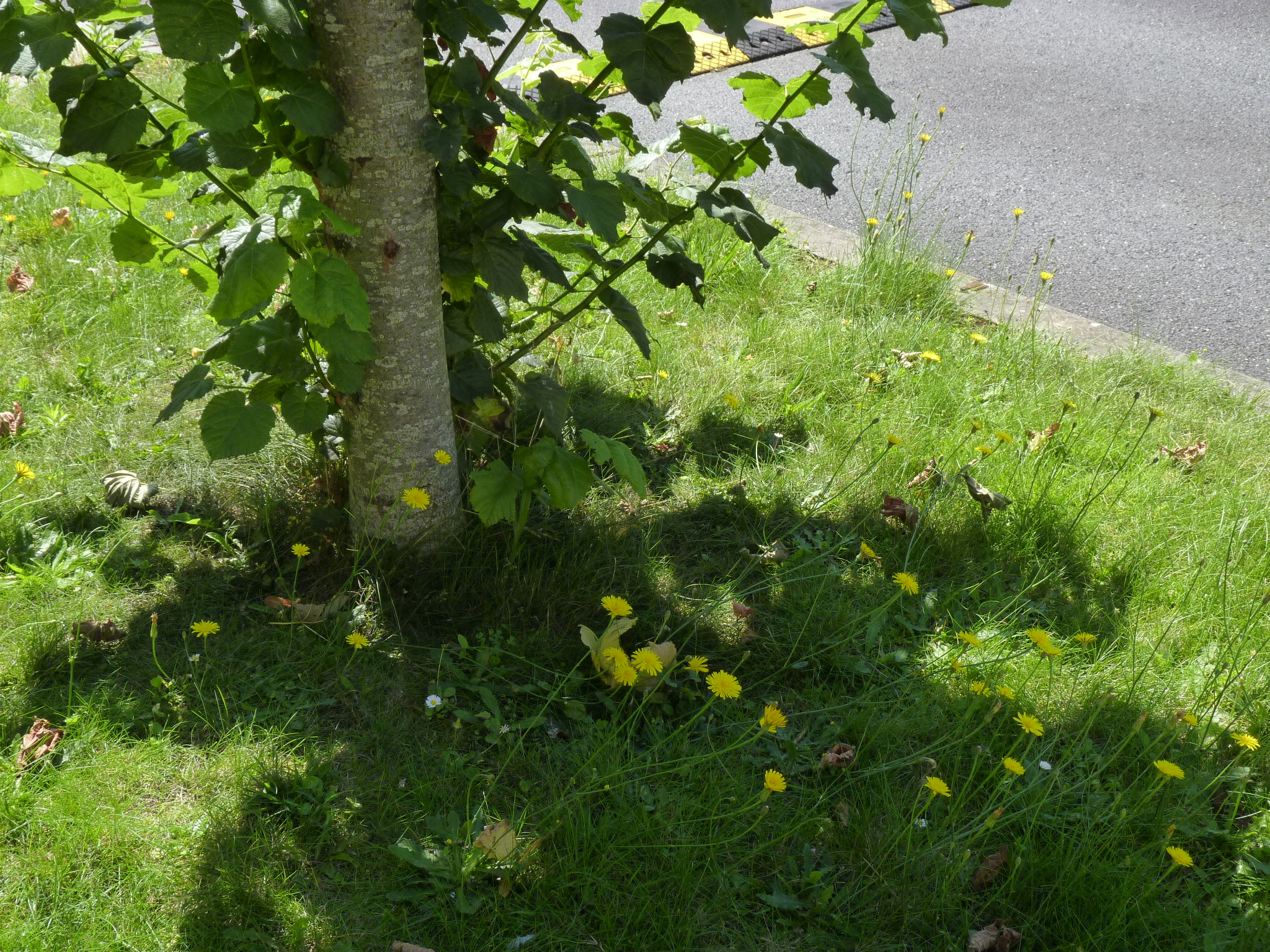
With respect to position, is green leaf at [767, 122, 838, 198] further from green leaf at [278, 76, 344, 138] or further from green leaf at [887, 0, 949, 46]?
green leaf at [278, 76, 344, 138]

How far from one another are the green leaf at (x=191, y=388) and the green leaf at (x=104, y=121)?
1.44 ft

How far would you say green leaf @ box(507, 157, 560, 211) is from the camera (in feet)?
5.93

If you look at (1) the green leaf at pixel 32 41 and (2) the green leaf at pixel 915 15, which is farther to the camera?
(2) the green leaf at pixel 915 15

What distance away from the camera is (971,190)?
190 inches

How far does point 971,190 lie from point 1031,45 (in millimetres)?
2786

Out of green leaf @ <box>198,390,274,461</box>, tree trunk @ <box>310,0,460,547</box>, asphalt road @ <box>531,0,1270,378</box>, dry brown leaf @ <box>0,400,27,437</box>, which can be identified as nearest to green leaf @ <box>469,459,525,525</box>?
tree trunk @ <box>310,0,460,547</box>

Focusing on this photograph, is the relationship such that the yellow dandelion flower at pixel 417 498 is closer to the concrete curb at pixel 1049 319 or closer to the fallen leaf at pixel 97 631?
the fallen leaf at pixel 97 631

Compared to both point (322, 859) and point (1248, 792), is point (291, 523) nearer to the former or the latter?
point (322, 859)

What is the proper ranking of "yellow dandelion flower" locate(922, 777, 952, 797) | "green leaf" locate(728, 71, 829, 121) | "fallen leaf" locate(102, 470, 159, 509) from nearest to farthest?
"yellow dandelion flower" locate(922, 777, 952, 797) < "green leaf" locate(728, 71, 829, 121) < "fallen leaf" locate(102, 470, 159, 509)

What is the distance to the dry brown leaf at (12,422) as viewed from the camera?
2508 millimetres

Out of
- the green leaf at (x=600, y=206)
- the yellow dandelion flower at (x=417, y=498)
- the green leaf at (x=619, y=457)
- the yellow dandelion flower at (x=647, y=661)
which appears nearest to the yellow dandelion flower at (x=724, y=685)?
the yellow dandelion flower at (x=647, y=661)

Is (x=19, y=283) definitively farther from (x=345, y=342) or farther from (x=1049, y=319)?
(x=1049, y=319)

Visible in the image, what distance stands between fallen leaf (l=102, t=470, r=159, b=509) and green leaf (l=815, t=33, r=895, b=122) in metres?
1.78

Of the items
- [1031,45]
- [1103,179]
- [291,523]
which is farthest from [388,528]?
[1031,45]
